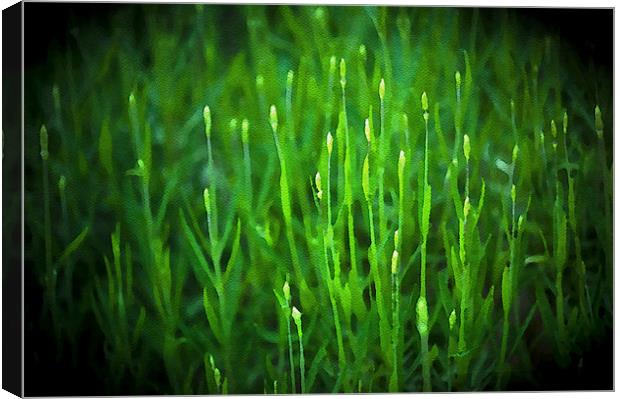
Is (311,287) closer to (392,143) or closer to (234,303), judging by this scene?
(234,303)

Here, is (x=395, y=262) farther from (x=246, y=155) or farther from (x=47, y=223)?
(x=47, y=223)

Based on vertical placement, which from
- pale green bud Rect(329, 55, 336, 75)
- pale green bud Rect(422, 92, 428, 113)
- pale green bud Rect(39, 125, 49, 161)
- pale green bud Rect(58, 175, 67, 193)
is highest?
pale green bud Rect(329, 55, 336, 75)

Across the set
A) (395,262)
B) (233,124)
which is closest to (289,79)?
(233,124)

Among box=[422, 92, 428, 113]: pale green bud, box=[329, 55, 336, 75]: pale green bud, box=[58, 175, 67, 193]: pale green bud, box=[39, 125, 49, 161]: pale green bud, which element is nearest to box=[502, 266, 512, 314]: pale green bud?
box=[422, 92, 428, 113]: pale green bud

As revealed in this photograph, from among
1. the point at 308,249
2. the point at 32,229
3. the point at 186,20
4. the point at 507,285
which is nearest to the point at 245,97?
the point at 186,20

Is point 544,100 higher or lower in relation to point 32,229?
higher

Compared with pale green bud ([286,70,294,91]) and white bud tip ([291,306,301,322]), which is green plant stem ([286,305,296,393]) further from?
pale green bud ([286,70,294,91])

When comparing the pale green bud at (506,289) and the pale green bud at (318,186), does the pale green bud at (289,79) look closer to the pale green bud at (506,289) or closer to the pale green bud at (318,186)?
the pale green bud at (318,186)

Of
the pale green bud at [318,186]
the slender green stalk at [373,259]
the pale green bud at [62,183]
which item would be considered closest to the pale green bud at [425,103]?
the slender green stalk at [373,259]
